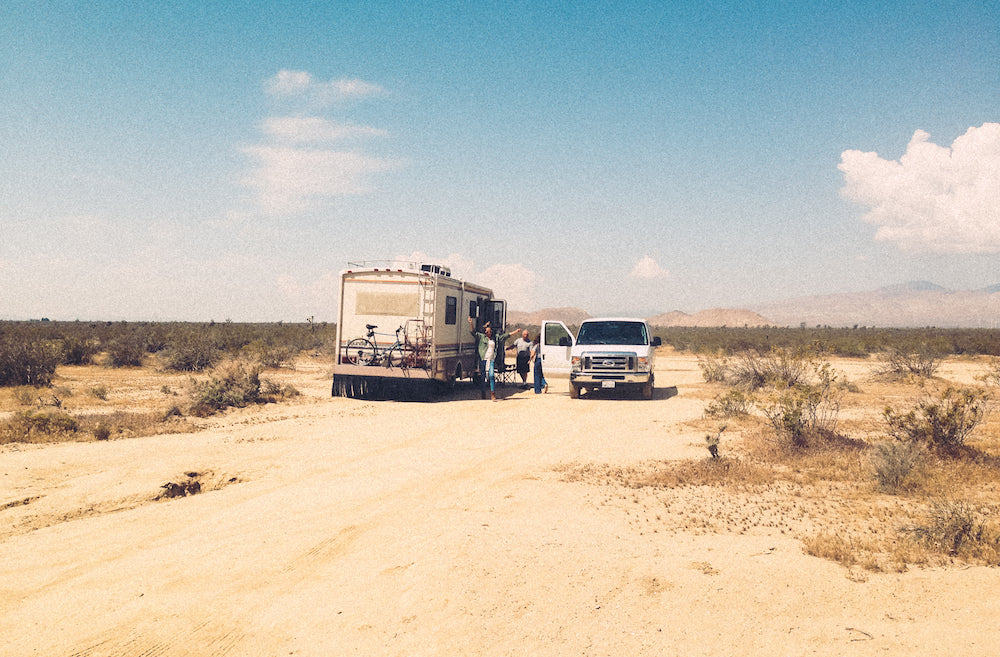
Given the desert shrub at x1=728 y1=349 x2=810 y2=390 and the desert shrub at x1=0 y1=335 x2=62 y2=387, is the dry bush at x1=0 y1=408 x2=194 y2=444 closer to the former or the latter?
the desert shrub at x1=0 y1=335 x2=62 y2=387

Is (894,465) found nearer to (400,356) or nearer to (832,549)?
(832,549)

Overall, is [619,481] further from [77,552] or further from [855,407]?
[855,407]

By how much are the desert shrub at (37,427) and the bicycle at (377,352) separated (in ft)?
21.5

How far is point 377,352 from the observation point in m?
16.4

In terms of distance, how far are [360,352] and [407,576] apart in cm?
1184

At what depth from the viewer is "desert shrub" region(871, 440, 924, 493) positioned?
7.84 metres

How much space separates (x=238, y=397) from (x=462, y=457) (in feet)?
25.0

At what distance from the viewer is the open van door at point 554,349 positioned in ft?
66.2

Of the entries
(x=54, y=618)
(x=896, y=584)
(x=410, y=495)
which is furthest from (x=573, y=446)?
(x=54, y=618)

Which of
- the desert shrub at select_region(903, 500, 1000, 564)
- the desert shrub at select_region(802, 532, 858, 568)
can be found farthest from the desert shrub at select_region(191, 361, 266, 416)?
the desert shrub at select_region(903, 500, 1000, 564)

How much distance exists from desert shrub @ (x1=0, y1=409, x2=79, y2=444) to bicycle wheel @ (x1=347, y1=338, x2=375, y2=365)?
653 cm

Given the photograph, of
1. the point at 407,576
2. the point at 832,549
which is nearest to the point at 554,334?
the point at 832,549

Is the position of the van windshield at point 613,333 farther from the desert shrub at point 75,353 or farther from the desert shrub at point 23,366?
the desert shrub at point 75,353

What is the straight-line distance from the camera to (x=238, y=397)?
49.6 feet
